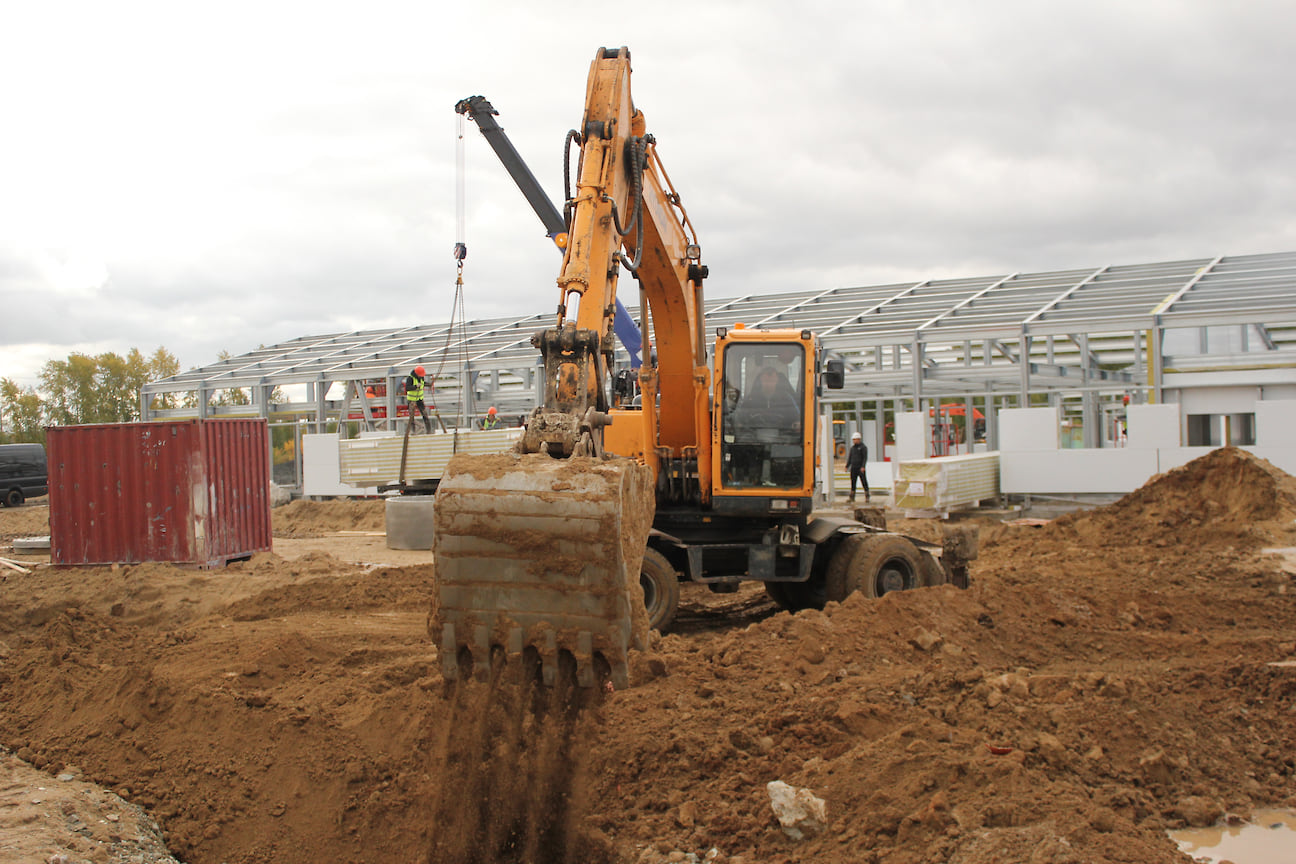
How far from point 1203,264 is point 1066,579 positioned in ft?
48.9

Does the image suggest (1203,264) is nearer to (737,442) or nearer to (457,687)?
(737,442)

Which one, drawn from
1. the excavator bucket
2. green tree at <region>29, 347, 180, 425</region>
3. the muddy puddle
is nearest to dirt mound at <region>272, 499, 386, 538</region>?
the excavator bucket

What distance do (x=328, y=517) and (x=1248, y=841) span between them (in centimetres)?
2083

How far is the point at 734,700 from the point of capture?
6.54m

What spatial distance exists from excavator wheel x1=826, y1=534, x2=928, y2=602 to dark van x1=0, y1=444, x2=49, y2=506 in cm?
2637

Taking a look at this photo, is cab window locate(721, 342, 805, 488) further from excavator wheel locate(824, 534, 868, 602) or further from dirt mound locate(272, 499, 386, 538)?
dirt mound locate(272, 499, 386, 538)

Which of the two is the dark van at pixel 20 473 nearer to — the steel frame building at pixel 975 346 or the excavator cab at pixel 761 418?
the steel frame building at pixel 975 346

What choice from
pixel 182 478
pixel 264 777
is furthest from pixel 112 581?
pixel 264 777

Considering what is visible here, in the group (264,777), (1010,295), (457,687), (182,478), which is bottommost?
(264,777)

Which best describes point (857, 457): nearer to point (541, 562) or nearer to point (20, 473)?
point (541, 562)

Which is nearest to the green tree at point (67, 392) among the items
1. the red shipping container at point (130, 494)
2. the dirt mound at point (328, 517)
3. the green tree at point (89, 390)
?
the green tree at point (89, 390)

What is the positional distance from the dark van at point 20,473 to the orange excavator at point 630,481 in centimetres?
2481

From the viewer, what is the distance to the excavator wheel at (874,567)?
965cm

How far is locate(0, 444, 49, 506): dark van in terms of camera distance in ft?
94.8
